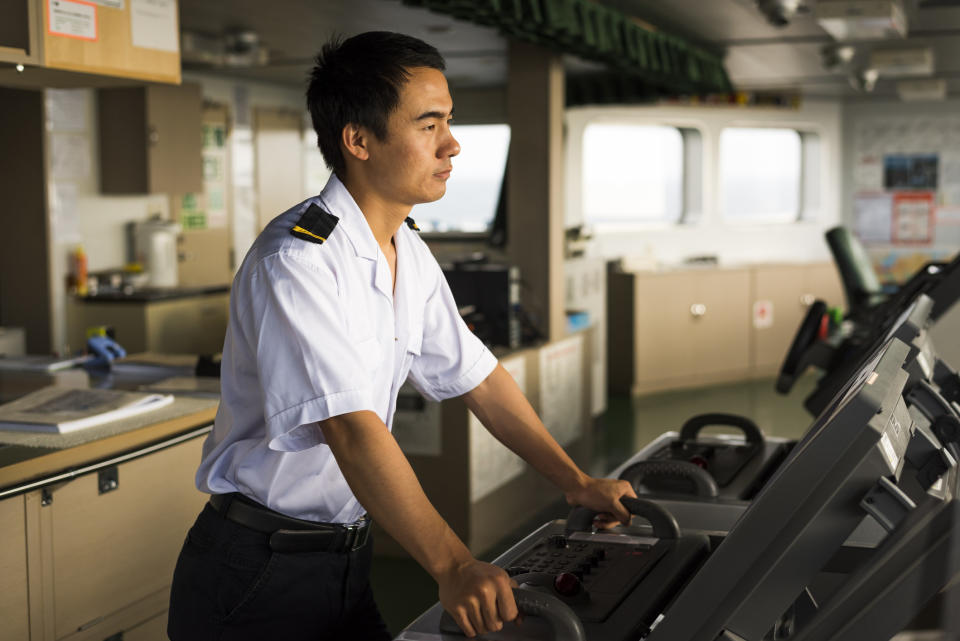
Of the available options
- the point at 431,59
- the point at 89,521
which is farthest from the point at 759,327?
the point at 431,59

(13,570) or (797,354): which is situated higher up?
(797,354)

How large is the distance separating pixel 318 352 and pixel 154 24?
7.95ft

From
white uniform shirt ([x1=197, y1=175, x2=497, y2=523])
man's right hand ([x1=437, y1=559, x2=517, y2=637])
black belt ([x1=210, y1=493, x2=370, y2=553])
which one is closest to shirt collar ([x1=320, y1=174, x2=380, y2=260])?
white uniform shirt ([x1=197, y1=175, x2=497, y2=523])

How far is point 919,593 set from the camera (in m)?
1.06

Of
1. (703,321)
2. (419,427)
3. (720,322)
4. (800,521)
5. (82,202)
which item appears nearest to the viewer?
(800,521)

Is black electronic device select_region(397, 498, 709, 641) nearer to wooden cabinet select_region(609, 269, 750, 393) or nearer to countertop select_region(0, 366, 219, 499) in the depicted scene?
countertop select_region(0, 366, 219, 499)

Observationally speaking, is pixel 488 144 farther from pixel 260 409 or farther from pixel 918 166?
pixel 260 409

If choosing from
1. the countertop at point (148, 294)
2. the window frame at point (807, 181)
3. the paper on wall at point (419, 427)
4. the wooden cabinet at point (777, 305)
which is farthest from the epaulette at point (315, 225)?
the window frame at point (807, 181)

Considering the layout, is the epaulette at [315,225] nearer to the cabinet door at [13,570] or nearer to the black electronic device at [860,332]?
the black electronic device at [860,332]

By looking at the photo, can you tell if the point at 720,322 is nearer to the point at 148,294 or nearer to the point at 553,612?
the point at 148,294

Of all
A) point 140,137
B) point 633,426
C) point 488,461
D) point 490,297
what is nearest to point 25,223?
point 140,137

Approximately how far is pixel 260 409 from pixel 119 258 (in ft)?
19.4

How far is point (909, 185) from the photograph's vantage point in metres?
10.7

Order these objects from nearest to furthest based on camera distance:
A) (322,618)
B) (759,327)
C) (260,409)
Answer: (260,409) → (322,618) → (759,327)
